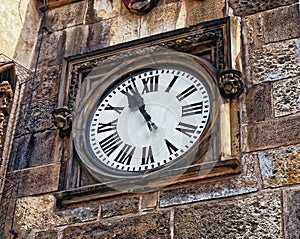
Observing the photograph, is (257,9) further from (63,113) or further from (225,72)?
(63,113)

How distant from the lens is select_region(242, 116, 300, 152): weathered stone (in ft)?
18.4

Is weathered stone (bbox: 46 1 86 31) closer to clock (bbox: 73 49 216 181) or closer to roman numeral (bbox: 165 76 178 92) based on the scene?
clock (bbox: 73 49 216 181)

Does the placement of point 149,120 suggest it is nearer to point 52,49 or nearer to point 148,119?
point 148,119

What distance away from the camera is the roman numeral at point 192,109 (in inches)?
236

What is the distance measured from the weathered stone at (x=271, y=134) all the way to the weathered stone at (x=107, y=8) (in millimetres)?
1675

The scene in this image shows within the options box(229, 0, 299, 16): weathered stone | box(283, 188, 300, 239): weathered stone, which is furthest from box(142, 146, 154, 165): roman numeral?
box(229, 0, 299, 16): weathered stone

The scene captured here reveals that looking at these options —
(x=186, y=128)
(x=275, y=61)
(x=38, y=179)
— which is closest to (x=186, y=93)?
(x=186, y=128)

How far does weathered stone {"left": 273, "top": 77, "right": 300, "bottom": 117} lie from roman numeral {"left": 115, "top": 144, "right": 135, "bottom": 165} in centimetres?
100

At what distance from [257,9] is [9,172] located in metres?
2.09

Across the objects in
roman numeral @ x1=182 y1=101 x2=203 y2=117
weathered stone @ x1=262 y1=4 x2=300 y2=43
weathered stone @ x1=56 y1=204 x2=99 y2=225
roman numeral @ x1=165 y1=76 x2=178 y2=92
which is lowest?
weathered stone @ x1=56 y1=204 x2=99 y2=225

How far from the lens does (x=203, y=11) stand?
6.51 meters

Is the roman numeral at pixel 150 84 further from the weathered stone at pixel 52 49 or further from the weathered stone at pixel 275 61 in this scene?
the weathered stone at pixel 52 49

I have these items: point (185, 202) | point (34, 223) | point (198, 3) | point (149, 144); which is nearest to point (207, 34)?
point (198, 3)

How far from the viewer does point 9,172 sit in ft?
21.0
